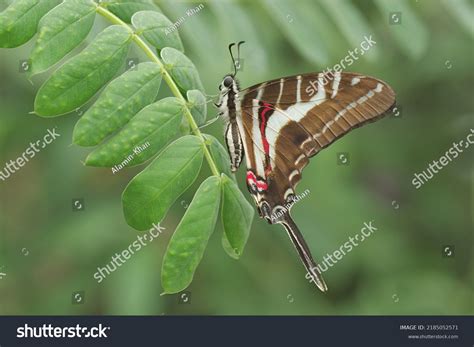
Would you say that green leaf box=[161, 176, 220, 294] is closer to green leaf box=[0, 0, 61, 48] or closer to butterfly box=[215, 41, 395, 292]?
butterfly box=[215, 41, 395, 292]

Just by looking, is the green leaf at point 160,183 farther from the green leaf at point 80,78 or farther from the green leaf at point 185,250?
the green leaf at point 80,78

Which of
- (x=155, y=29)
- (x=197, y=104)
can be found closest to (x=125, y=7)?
(x=155, y=29)

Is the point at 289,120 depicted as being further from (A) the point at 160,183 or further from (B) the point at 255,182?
(A) the point at 160,183

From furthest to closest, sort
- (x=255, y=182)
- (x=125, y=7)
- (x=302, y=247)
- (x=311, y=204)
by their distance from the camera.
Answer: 1. (x=311, y=204)
2. (x=255, y=182)
3. (x=302, y=247)
4. (x=125, y=7)

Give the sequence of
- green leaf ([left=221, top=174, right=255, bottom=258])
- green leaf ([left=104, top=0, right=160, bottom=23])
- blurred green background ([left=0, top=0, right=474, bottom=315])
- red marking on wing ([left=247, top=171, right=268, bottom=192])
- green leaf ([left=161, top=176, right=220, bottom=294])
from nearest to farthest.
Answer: green leaf ([left=161, top=176, right=220, bottom=294]) < green leaf ([left=221, top=174, right=255, bottom=258]) < green leaf ([left=104, top=0, right=160, bottom=23]) < red marking on wing ([left=247, top=171, right=268, bottom=192]) < blurred green background ([left=0, top=0, right=474, bottom=315])

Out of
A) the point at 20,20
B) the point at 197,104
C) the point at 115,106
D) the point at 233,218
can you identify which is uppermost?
the point at 20,20

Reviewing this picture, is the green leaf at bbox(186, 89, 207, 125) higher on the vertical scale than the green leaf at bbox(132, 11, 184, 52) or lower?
lower

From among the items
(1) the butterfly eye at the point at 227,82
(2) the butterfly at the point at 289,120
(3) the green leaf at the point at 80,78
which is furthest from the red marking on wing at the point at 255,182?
(3) the green leaf at the point at 80,78

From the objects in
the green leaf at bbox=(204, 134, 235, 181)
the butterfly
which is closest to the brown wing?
the butterfly
